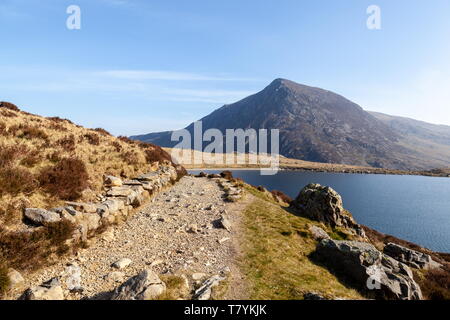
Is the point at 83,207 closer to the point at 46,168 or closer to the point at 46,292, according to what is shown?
the point at 46,168

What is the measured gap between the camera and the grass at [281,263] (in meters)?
8.97

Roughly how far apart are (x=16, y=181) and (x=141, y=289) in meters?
8.67

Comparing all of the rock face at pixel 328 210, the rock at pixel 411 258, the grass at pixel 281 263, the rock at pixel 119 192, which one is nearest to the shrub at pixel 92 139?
the rock at pixel 119 192

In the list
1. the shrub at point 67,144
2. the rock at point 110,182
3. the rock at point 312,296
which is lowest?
the rock at point 312,296

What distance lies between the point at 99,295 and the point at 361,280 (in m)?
11.7

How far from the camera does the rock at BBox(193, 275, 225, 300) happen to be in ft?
24.6

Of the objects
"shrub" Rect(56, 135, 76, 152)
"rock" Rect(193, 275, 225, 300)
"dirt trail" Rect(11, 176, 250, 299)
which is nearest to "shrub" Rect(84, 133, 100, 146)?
"shrub" Rect(56, 135, 76, 152)

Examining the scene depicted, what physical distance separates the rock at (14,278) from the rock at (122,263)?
2.83m

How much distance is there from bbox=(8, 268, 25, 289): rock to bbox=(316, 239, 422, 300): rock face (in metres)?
13.8

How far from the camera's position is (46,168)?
13711mm

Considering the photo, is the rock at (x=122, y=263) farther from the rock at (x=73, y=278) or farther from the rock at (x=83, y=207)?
the rock at (x=83, y=207)

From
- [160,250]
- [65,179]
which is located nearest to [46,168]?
[65,179]
